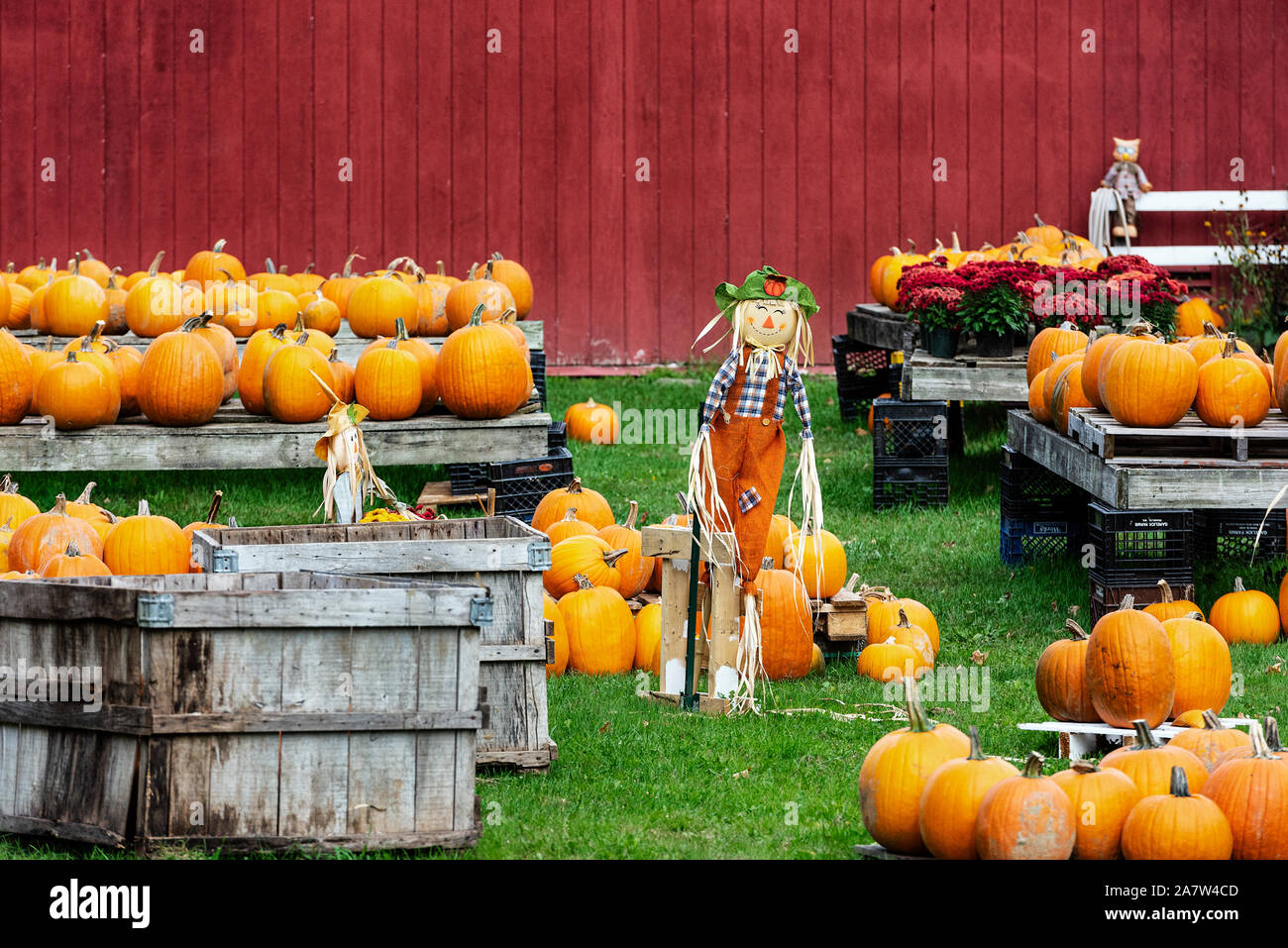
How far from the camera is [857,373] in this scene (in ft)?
39.0

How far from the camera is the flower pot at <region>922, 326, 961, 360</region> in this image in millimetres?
9641

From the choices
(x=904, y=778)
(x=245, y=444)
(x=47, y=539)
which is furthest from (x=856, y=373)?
(x=904, y=778)

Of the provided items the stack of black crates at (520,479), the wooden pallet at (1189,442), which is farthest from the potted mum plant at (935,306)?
the wooden pallet at (1189,442)

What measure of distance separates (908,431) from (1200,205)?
5.95 metres

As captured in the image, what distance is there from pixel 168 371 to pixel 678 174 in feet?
21.6

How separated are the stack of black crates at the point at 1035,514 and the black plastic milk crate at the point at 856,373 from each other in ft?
12.9

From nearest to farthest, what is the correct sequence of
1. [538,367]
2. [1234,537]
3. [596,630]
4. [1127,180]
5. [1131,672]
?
[1131,672] → [596,630] → [1234,537] → [538,367] → [1127,180]

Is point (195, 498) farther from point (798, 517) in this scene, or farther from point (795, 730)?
point (795, 730)

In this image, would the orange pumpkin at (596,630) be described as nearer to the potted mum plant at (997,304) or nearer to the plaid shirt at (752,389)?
the plaid shirt at (752,389)

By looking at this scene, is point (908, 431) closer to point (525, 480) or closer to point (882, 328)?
point (882, 328)

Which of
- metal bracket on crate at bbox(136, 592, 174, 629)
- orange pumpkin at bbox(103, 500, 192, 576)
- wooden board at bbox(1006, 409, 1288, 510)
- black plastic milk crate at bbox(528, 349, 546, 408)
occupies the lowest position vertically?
orange pumpkin at bbox(103, 500, 192, 576)

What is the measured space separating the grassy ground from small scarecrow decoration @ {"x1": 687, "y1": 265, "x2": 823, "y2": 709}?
42cm

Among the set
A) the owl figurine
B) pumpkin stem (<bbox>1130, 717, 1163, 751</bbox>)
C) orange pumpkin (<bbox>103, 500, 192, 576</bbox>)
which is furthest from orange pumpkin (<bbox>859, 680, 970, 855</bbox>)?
the owl figurine

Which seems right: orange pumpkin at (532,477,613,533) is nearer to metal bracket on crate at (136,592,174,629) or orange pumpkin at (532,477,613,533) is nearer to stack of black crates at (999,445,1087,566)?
stack of black crates at (999,445,1087,566)
